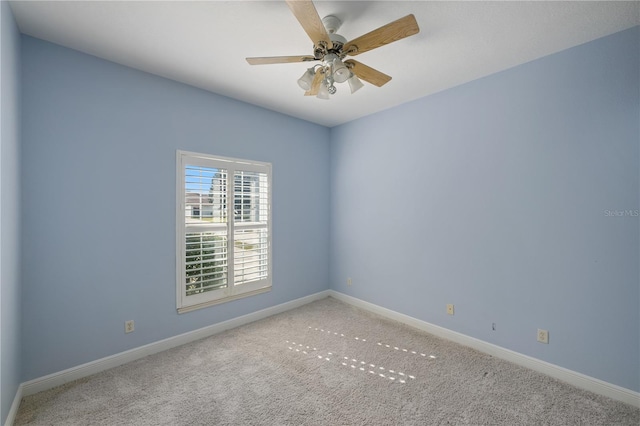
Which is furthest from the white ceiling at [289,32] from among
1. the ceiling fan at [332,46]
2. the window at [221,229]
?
the window at [221,229]

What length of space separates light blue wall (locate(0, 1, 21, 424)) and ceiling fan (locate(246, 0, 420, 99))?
1433 millimetres

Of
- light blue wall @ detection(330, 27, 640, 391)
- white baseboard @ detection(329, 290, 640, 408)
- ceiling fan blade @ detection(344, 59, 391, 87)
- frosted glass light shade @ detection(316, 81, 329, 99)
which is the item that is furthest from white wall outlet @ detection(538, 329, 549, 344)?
frosted glass light shade @ detection(316, 81, 329, 99)

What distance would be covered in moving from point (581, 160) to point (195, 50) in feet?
10.4

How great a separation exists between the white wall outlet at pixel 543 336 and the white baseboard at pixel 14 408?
381 centimetres

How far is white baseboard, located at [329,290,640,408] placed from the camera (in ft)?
6.47

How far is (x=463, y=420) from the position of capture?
5.93 feet

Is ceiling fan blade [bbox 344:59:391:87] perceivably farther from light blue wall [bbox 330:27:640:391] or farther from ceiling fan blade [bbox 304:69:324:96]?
light blue wall [bbox 330:27:640:391]

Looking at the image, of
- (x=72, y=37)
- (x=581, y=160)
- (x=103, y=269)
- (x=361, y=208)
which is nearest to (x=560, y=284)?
(x=581, y=160)

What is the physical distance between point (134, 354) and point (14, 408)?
2.46ft

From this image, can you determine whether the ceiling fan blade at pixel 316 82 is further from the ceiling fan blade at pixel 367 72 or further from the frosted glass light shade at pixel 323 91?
the ceiling fan blade at pixel 367 72

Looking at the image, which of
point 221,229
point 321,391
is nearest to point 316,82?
point 221,229

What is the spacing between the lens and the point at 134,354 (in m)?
2.48

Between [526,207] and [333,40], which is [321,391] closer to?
[526,207]

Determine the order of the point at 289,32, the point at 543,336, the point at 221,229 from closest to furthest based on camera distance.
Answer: the point at 289,32 → the point at 543,336 → the point at 221,229
